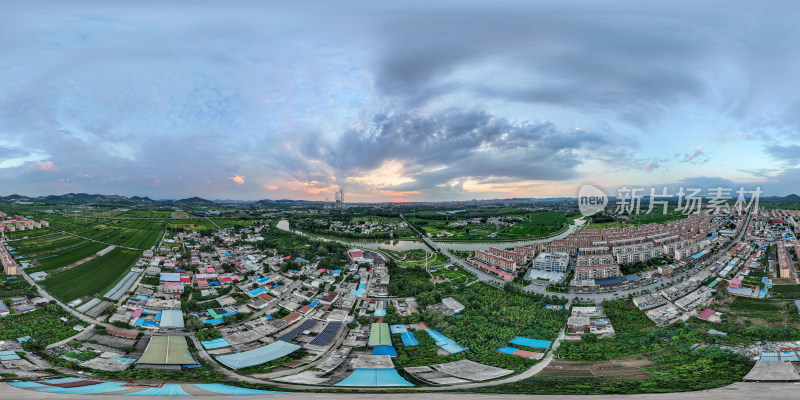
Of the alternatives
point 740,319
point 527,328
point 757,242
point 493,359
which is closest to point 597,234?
point 757,242

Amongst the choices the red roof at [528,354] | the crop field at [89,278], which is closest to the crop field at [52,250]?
the crop field at [89,278]

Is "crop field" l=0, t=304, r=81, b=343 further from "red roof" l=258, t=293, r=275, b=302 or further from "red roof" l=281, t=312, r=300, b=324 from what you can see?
"red roof" l=281, t=312, r=300, b=324

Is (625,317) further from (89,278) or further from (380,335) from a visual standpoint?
(89,278)

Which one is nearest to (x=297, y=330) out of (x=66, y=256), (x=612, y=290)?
(x=612, y=290)

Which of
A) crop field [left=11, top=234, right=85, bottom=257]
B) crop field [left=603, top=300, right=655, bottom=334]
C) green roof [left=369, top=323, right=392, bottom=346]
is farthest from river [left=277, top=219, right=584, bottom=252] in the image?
crop field [left=11, top=234, right=85, bottom=257]

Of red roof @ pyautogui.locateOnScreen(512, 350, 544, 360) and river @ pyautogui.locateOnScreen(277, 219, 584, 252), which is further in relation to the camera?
river @ pyautogui.locateOnScreen(277, 219, 584, 252)

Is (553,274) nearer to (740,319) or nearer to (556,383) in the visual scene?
(740,319)

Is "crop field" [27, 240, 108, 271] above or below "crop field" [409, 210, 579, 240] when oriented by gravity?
below
